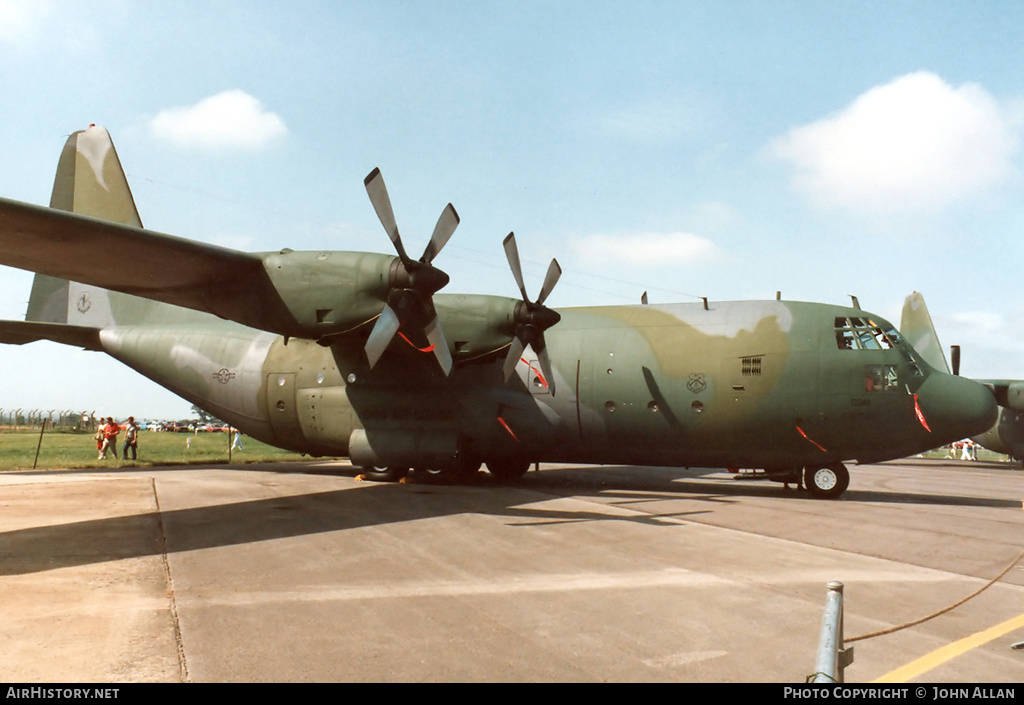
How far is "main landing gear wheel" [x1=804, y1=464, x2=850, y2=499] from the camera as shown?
1473 centimetres

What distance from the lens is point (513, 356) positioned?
46.6ft

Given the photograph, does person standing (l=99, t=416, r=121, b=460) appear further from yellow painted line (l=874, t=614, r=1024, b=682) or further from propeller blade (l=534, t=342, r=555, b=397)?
yellow painted line (l=874, t=614, r=1024, b=682)

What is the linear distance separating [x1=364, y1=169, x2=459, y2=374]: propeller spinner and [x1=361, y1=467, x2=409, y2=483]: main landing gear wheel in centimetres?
491

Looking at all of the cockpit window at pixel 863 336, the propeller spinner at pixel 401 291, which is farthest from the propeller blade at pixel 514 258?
the cockpit window at pixel 863 336

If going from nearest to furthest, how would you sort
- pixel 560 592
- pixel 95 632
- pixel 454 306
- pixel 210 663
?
pixel 210 663
pixel 95 632
pixel 560 592
pixel 454 306

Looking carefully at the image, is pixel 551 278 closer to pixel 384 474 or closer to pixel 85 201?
pixel 384 474

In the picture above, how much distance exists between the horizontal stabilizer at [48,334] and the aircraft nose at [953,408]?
21.7 meters

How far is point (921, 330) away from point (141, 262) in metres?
37.9

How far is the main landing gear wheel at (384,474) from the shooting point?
16664mm
